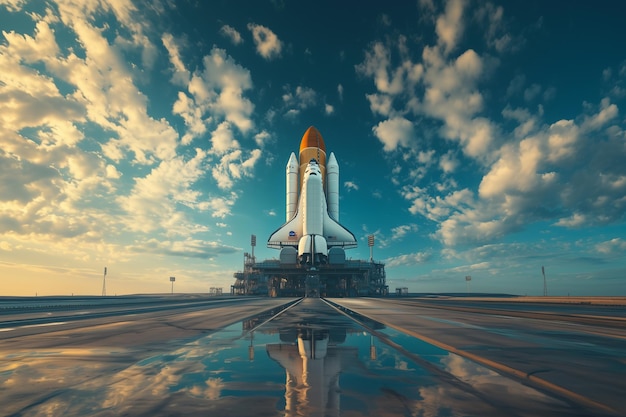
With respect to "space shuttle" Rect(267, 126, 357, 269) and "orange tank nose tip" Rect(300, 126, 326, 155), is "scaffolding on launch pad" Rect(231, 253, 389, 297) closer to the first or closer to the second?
"space shuttle" Rect(267, 126, 357, 269)

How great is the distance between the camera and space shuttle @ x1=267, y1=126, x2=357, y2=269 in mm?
90900

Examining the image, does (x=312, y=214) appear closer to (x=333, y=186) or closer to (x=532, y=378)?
(x=333, y=186)

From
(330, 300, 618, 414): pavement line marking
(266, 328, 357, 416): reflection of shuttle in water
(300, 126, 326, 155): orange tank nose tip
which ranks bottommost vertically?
(330, 300, 618, 414): pavement line marking

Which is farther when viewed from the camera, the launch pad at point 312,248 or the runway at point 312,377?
the launch pad at point 312,248

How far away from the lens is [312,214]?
9200 cm

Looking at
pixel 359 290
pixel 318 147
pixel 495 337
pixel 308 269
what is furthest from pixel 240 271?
pixel 495 337

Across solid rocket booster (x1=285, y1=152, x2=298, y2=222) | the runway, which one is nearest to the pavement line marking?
the runway

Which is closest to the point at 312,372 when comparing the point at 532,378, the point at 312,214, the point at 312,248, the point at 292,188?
the point at 532,378

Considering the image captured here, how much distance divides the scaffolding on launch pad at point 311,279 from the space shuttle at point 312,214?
166 inches

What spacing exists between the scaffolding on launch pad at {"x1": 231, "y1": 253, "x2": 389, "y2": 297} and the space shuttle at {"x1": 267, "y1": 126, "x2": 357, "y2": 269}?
421 centimetres

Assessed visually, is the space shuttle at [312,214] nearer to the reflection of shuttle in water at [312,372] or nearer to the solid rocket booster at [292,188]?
the solid rocket booster at [292,188]

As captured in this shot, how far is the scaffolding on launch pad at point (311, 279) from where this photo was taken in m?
94.8

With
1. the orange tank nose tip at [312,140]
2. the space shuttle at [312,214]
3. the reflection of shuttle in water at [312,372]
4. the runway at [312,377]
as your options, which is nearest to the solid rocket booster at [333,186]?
the space shuttle at [312,214]

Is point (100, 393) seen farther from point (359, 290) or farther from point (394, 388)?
point (359, 290)
